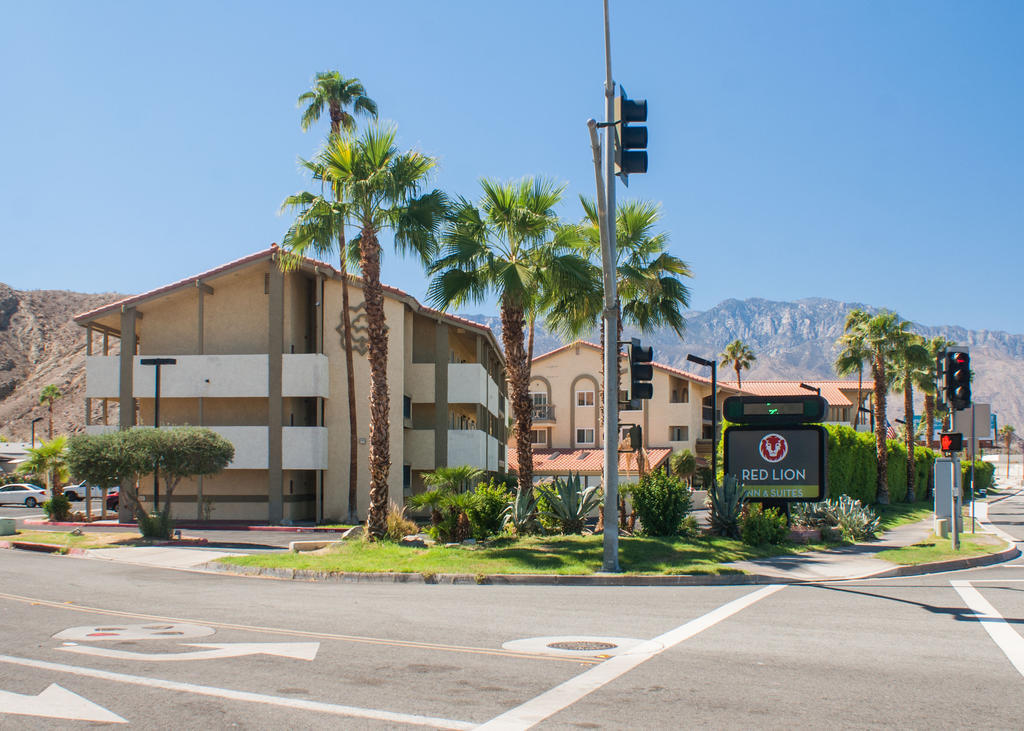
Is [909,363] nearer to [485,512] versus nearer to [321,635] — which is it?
[485,512]

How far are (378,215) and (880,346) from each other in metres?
34.3

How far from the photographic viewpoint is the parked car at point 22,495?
2247 inches

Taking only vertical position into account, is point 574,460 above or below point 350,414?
below

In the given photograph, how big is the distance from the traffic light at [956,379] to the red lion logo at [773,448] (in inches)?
157

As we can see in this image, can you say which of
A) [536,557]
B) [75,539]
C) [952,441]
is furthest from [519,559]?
[75,539]

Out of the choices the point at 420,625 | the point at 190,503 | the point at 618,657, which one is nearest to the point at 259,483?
the point at 190,503

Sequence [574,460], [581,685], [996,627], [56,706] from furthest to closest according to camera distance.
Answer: [574,460], [996,627], [581,685], [56,706]

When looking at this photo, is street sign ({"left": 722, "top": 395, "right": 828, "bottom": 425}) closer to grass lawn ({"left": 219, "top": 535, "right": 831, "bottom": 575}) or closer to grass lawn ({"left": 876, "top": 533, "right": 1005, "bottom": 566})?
grass lawn ({"left": 219, "top": 535, "right": 831, "bottom": 575})

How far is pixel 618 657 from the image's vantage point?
855cm

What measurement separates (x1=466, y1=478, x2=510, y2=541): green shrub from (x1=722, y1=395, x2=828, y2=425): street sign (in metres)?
6.08

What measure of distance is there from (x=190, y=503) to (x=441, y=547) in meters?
19.8

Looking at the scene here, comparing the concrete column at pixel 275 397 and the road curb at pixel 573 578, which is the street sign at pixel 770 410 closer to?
the road curb at pixel 573 578

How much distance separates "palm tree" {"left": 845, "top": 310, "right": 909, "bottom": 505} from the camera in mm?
46938

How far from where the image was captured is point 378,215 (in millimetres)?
22219
